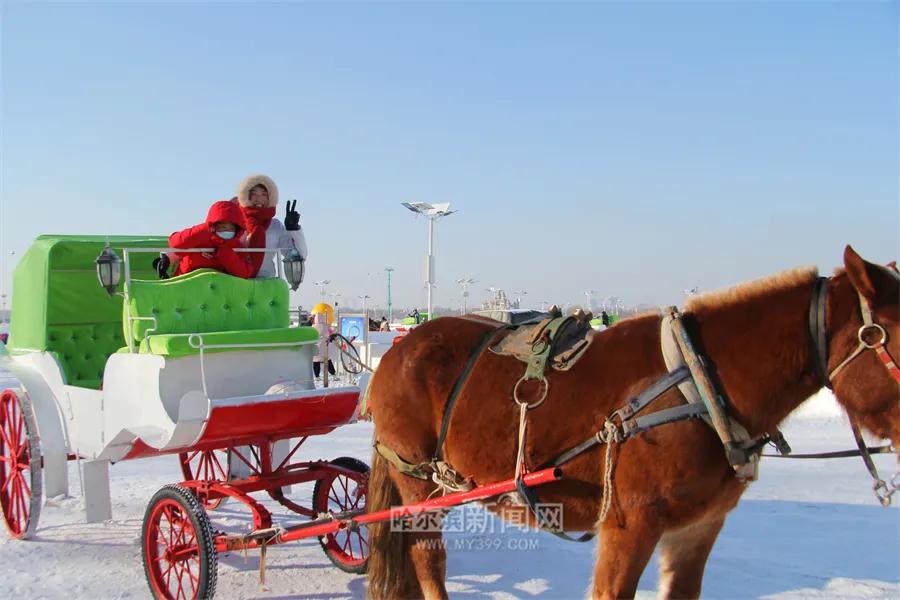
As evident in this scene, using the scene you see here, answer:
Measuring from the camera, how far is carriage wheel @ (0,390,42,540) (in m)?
5.27

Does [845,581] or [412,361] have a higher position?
[412,361]

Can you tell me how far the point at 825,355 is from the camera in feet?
8.66

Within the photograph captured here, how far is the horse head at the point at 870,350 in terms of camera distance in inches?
97.9

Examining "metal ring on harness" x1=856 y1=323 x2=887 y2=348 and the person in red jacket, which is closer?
"metal ring on harness" x1=856 y1=323 x2=887 y2=348

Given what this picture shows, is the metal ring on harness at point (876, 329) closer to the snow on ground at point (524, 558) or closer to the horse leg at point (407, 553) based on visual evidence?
the horse leg at point (407, 553)

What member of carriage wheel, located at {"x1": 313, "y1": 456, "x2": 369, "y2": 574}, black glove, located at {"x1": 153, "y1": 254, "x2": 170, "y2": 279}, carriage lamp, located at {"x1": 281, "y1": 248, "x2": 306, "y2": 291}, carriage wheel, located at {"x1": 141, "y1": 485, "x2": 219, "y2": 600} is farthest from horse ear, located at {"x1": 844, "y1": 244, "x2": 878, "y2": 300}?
black glove, located at {"x1": 153, "y1": 254, "x2": 170, "y2": 279}

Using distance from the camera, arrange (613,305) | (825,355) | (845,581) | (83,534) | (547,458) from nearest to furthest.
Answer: (825,355)
(547,458)
(845,581)
(83,534)
(613,305)

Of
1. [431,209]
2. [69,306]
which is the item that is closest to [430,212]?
[431,209]

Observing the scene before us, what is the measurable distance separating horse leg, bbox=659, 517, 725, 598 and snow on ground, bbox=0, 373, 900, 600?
3.47ft

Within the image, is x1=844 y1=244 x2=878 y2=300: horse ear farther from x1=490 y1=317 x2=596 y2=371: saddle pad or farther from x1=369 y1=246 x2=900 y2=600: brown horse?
x1=490 y1=317 x2=596 y2=371: saddle pad

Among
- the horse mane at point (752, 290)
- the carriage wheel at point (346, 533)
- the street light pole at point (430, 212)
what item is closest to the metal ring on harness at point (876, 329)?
the horse mane at point (752, 290)

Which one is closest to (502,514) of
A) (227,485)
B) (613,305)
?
(227,485)

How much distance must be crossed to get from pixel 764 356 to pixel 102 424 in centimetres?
409

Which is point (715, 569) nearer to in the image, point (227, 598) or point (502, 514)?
point (502, 514)
